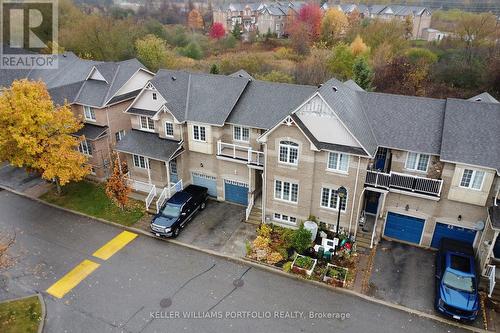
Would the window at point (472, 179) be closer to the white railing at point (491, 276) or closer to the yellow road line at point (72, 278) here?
the white railing at point (491, 276)

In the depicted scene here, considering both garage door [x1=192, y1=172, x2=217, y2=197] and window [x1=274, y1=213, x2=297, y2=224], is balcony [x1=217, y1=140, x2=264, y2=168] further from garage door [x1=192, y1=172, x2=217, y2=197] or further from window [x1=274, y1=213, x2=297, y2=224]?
window [x1=274, y1=213, x2=297, y2=224]

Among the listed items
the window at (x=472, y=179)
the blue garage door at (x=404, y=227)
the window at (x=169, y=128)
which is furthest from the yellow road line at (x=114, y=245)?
the window at (x=472, y=179)

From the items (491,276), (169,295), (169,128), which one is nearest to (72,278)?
(169,295)

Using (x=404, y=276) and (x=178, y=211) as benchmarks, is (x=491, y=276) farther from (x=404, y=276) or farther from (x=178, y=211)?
(x=178, y=211)

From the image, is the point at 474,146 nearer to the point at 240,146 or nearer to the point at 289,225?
the point at 289,225

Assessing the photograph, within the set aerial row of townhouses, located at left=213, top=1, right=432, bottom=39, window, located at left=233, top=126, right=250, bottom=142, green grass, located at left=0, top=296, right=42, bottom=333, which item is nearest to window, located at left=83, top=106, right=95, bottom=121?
window, located at left=233, top=126, right=250, bottom=142
